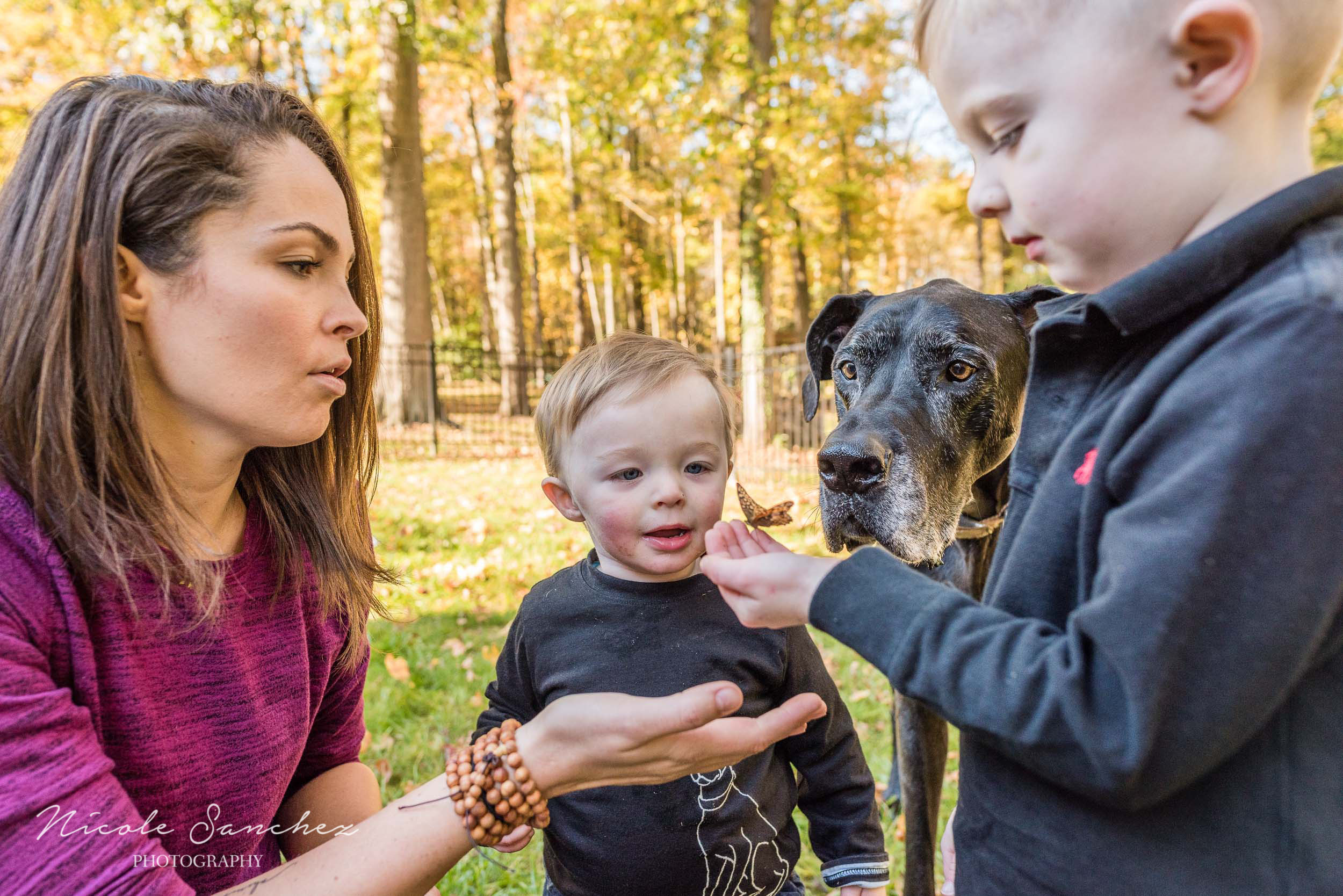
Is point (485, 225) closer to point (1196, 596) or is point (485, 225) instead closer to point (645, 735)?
point (645, 735)

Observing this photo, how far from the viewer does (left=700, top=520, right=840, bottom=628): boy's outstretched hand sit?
1.31 meters

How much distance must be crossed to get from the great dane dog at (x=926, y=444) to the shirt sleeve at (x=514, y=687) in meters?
0.98

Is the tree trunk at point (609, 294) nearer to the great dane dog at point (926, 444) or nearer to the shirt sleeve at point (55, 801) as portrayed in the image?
the great dane dog at point (926, 444)

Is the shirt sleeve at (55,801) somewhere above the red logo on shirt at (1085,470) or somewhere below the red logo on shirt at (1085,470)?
below

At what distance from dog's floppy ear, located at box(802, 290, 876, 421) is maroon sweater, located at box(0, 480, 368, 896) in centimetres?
209

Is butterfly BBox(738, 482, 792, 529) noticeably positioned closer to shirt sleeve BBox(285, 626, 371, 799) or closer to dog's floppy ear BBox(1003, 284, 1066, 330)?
shirt sleeve BBox(285, 626, 371, 799)

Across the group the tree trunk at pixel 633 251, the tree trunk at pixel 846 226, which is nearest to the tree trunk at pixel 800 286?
the tree trunk at pixel 846 226

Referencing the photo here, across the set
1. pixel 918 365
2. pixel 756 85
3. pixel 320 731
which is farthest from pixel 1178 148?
pixel 756 85

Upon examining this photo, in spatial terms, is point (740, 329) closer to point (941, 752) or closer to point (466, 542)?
point (466, 542)

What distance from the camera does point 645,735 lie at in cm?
158

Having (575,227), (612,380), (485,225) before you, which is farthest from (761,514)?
(485,225)

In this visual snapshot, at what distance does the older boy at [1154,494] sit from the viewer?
3.14 ft

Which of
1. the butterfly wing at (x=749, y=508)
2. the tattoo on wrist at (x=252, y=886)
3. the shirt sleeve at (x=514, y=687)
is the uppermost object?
the butterfly wing at (x=749, y=508)

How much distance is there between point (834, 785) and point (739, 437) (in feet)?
32.3
